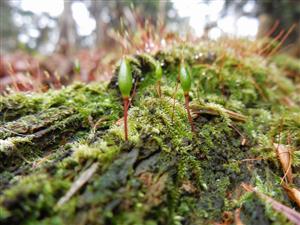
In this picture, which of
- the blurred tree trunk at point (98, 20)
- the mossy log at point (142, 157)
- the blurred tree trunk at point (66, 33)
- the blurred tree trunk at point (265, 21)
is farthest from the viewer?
the blurred tree trunk at point (98, 20)

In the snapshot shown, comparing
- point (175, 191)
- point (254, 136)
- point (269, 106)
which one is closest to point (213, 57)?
point (269, 106)

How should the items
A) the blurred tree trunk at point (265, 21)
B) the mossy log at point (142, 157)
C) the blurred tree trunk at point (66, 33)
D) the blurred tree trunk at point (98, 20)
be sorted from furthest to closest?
the blurred tree trunk at point (98, 20), the blurred tree trunk at point (66, 33), the blurred tree trunk at point (265, 21), the mossy log at point (142, 157)

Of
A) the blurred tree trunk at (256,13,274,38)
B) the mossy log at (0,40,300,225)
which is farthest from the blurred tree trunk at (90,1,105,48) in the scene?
the mossy log at (0,40,300,225)

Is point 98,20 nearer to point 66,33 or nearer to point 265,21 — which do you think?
point 66,33

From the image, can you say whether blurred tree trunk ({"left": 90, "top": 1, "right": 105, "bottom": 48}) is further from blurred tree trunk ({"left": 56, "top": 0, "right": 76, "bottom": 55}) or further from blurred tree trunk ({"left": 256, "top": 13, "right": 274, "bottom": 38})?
blurred tree trunk ({"left": 256, "top": 13, "right": 274, "bottom": 38})

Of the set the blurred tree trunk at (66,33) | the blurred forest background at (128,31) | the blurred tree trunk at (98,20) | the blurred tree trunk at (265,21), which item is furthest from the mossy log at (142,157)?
the blurred tree trunk at (98,20)

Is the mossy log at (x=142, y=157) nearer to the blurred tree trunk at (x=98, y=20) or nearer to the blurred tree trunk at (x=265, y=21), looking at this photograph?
the blurred tree trunk at (x=265, y=21)

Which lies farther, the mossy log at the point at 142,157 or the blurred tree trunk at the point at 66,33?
the blurred tree trunk at the point at 66,33
